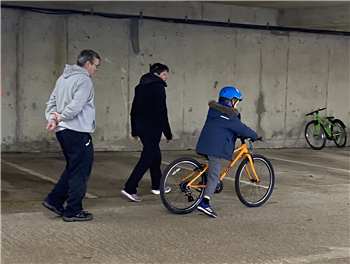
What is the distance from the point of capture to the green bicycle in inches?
558

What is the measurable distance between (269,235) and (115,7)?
755 centimetres

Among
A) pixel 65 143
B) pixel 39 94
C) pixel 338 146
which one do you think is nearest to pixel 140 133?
pixel 65 143

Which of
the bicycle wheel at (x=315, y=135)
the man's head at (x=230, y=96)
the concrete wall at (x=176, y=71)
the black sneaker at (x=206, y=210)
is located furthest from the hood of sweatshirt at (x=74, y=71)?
the bicycle wheel at (x=315, y=135)

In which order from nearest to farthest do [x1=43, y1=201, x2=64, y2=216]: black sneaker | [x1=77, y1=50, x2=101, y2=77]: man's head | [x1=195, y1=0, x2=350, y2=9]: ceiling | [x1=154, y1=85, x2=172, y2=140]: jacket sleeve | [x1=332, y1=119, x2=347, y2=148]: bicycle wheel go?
[x1=77, y1=50, x2=101, y2=77]: man's head → [x1=43, y1=201, x2=64, y2=216]: black sneaker → [x1=154, y1=85, x2=172, y2=140]: jacket sleeve → [x1=195, y1=0, x2=350, y2=9]: ceiling → [x1=332, y1=119, x2=347, y2=148]: bicycle wheel

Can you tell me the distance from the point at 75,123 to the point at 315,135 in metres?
9.67

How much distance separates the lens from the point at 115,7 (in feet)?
38.5

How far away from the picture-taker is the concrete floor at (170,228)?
16.1 ft

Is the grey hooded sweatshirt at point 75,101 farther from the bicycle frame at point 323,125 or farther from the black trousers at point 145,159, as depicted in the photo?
the bicycle frame at point 323,125

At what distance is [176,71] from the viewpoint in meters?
12.5

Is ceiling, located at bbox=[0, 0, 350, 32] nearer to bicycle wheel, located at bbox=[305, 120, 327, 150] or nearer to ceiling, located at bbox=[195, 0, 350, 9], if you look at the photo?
ceiling, located at bbox=[195, 0, 350, 9]

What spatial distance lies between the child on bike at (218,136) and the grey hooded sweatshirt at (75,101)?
1447 mm

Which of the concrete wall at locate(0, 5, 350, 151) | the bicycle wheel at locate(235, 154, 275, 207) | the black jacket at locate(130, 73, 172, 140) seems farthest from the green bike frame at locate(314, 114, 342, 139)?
the black jacket at locate(130, 73, 172, 140)

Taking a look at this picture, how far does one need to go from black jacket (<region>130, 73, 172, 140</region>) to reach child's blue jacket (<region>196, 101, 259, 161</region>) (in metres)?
0.80

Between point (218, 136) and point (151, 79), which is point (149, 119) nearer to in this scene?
point (151, 79)
